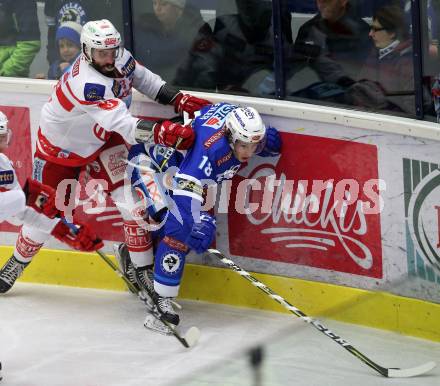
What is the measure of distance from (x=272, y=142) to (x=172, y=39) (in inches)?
32.8

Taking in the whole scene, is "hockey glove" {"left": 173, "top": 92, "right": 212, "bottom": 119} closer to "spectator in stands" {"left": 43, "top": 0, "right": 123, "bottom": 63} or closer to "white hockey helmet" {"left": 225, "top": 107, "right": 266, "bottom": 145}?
"white hockey helmet" {"left": 225, "top": 107, "right": 266, "bottom": 145}

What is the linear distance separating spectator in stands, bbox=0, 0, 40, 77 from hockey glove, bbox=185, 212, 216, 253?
152cm

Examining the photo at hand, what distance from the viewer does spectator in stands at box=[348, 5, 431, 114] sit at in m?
4.96

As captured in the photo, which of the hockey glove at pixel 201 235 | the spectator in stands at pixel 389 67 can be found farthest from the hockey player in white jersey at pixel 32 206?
the spectator in stands at pixel 389 67

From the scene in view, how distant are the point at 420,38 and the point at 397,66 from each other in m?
0.18

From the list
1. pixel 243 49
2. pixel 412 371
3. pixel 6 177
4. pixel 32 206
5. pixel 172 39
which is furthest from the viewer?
pixel 172 39

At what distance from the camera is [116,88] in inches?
211

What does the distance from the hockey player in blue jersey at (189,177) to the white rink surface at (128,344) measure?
0.71 feet

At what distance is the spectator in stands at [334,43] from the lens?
5.09 m

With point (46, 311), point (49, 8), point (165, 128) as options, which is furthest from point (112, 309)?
point (49, 8)

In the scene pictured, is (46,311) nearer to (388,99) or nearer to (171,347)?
(171,347)

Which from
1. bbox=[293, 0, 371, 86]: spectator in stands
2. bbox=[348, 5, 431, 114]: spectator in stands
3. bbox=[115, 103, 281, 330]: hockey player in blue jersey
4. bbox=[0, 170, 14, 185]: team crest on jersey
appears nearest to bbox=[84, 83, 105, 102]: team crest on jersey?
bbox=[115, 103, 281, 330]: hockey player in blue jersey

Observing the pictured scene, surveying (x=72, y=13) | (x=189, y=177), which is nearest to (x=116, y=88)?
(x=189, y=177)

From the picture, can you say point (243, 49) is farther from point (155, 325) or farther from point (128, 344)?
point (128, 344)
